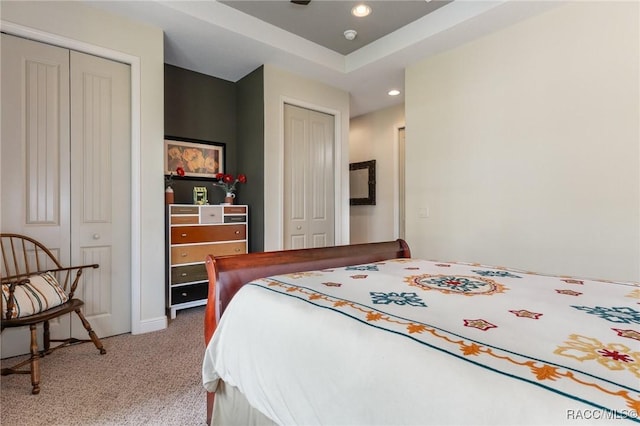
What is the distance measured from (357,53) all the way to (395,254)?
2570mm

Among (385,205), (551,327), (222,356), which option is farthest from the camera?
(385,205)

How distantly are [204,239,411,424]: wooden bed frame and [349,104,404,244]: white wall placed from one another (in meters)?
2.94

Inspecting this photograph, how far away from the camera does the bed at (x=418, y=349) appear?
57cm

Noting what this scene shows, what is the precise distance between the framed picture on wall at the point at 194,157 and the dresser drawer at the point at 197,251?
945mm

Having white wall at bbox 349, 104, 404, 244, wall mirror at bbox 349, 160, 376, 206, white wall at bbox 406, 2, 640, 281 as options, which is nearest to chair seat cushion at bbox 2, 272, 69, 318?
white wall at bbox 406, 2, 640, 281

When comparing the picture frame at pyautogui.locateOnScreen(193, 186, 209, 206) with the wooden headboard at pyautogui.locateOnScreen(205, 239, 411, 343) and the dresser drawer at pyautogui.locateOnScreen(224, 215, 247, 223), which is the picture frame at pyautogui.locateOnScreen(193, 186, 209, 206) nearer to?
Answer: the dresser drawer at pyautogui.locateOnScreen(224, 215, 247, 223)

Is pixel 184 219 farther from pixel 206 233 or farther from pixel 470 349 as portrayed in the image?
pixel 470 349

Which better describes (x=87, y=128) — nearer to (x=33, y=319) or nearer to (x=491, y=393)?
(x=33, y=319)

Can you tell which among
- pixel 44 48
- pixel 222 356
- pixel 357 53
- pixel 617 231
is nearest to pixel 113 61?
pixel 44 48

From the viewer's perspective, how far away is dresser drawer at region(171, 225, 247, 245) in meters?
3.07

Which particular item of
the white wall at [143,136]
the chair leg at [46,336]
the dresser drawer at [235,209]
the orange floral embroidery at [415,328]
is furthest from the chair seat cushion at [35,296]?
the orange floral embroidery at [415,328]

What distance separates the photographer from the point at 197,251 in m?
3.18

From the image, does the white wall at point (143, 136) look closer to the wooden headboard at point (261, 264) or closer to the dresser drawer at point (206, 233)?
the dresser drawer at point (206, 233)

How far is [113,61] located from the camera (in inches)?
105
